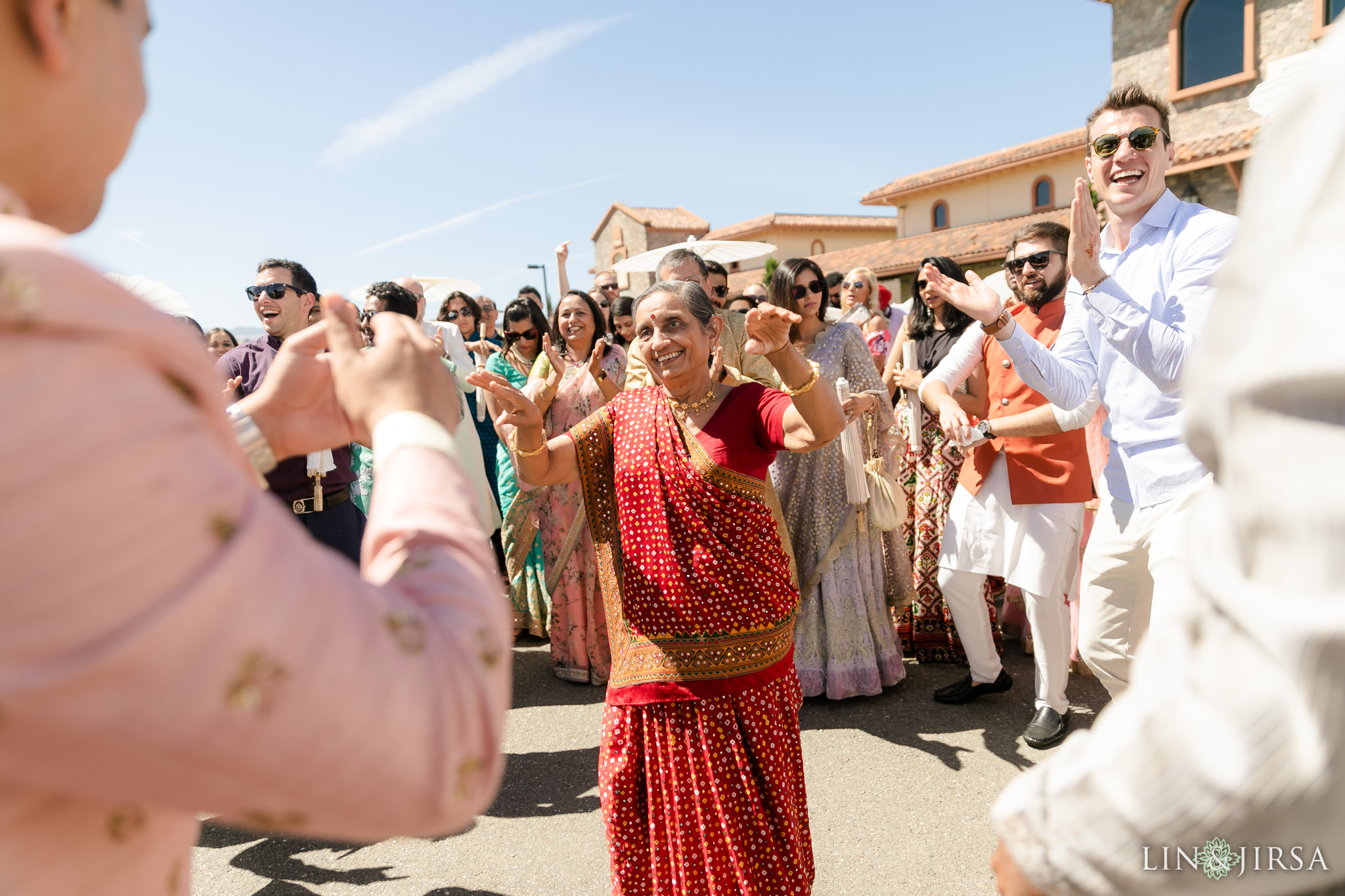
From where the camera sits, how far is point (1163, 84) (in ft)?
42.3

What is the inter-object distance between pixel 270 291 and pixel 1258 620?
13.2ft

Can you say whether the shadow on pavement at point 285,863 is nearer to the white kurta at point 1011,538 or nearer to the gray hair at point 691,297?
the gray hair at point 691,297

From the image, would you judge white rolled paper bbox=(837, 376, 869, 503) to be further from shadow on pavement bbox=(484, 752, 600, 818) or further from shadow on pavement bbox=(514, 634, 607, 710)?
shadow on pavement bbox=(484, 752, 600, 818)

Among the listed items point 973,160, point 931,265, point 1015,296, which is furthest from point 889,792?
point 973,160

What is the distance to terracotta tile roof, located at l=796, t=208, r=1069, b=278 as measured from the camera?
18.6 meters

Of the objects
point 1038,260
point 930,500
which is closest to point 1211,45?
point 1038,260

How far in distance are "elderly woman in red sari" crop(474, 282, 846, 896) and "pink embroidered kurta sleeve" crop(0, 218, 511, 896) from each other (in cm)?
177

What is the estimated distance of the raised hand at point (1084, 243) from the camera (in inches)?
95.9

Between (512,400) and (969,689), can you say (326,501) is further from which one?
(969,689)

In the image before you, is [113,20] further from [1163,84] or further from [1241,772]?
[1163,84]

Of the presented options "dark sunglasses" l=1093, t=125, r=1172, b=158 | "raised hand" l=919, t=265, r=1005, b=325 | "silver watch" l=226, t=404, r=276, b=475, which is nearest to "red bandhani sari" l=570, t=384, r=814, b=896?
"raised hand" l=919, t=265, r=1005, b=325

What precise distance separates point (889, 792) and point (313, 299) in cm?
356

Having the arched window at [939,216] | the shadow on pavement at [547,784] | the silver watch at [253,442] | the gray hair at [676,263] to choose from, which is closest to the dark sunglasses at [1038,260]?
the gray hair at [676,263]

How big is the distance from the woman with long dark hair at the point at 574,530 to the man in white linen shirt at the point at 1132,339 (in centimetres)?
244
